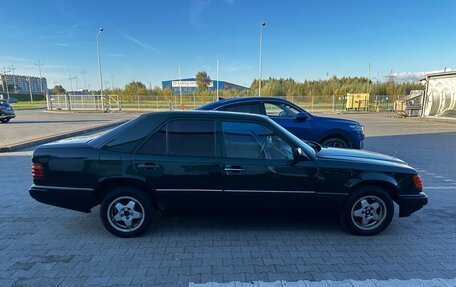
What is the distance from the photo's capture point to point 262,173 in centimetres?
332

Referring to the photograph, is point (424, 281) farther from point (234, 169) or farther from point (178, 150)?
point (178, 150)

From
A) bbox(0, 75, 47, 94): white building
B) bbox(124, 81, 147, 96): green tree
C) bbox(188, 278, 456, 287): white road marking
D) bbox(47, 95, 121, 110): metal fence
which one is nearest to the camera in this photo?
bbox(188, 278, 456, 287): white road marking

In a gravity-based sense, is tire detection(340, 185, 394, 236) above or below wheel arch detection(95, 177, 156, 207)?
below

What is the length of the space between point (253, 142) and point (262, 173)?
430mm

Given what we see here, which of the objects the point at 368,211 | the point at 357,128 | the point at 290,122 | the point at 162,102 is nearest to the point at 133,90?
the point at 162,102

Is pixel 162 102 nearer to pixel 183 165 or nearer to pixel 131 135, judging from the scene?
pixel 131 135

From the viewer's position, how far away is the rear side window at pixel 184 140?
3352mm

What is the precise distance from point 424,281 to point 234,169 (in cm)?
219

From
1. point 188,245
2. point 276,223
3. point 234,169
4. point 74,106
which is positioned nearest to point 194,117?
point 234,169

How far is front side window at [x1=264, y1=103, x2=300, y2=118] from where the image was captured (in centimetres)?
702

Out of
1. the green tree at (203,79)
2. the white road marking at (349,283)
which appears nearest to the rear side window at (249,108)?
Answer: the white road marking at (349,283)

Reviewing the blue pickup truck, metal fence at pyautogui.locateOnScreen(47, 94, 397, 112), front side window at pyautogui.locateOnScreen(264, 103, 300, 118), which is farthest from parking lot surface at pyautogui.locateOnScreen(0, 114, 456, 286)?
metal fence at pyautogui.locateOnScreen(47, 94, 397, 112)

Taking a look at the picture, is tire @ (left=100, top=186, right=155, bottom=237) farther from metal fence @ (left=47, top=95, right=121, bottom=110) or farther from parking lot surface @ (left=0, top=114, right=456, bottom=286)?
metal fence @ (left=47, top=95, right=121, bottom=110)

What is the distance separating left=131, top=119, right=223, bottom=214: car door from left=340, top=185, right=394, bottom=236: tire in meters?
1.70
